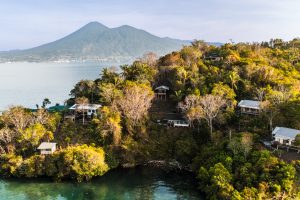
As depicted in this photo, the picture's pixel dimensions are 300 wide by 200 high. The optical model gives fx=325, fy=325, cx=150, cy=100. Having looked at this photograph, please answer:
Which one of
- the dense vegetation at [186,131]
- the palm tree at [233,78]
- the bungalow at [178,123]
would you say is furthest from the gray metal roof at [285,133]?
the palm tree at [233,78]

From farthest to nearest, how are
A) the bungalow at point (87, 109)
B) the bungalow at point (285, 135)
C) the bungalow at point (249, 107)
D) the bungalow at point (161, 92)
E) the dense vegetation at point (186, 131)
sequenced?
the bungalow at point (161, 92), the bungalow at point (87, 109), the bungalow at point (249, 107), the bungalow at point (285, 135), the dense vegetation at point (186, 131)

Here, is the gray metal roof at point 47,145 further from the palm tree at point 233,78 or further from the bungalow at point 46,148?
the palm tree at point 233,78

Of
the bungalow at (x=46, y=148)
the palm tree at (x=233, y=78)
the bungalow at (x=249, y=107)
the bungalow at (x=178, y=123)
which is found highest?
the palm tree at (x=233, y=78)

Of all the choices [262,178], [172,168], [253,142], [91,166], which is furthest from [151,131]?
[262,178]

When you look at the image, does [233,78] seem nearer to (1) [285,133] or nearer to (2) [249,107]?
(2) [249,107]

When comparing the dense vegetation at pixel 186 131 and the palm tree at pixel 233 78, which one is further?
the palm tree at pixel 233 78

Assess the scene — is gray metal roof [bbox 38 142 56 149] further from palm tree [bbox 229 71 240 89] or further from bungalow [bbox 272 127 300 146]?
palm tree [bbox 229 71 240 89]

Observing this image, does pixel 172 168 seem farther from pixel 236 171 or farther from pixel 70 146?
pixel 70 146
